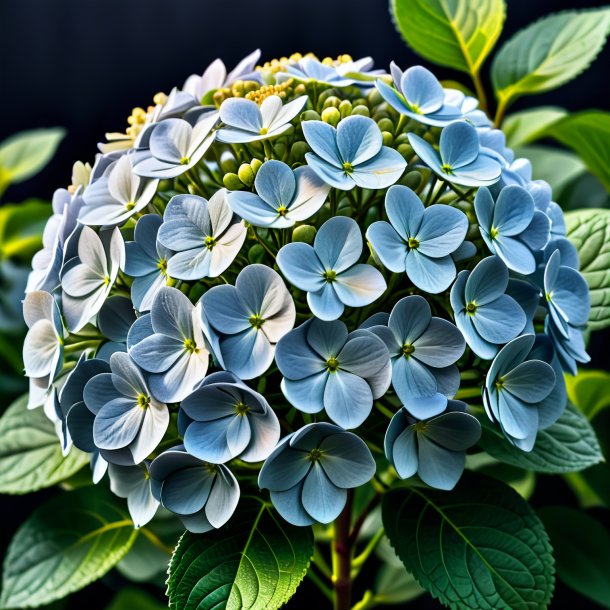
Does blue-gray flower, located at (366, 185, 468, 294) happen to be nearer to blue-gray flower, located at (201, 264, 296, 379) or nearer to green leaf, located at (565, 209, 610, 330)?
blue-gray flower, located at (201, 264, 296, 379)

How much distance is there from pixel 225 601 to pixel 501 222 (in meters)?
0.30

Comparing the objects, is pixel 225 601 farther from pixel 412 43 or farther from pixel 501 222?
pixel 412 43

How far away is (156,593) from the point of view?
3.92 ft

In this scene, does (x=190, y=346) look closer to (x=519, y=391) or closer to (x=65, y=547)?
(x=519, y=391)

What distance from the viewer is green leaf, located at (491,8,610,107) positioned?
2.56 feet

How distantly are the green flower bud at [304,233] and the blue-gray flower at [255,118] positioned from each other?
66mm

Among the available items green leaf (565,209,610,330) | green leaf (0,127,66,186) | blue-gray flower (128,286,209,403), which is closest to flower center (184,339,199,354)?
blue-gray flower (128,286,209,403)

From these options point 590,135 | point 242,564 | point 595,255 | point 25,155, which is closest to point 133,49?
point 25,155

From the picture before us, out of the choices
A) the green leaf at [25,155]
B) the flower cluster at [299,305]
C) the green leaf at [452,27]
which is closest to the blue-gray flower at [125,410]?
the flower cluster at [299,305]

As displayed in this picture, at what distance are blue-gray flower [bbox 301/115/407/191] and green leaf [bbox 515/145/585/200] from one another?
16.4 inches

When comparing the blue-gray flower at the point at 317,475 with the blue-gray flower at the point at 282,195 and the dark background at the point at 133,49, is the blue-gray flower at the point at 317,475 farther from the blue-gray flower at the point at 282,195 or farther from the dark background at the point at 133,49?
the dark background at the point at 133,49

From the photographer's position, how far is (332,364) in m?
0.44

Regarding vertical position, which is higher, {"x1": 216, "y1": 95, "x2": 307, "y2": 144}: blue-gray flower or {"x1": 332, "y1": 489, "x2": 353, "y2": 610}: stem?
{"x1": 216, "y1": 95, "x2": 307, "y2": 144}: blue-gray flower

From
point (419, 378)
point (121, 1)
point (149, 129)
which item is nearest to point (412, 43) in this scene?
point (149, 129)
